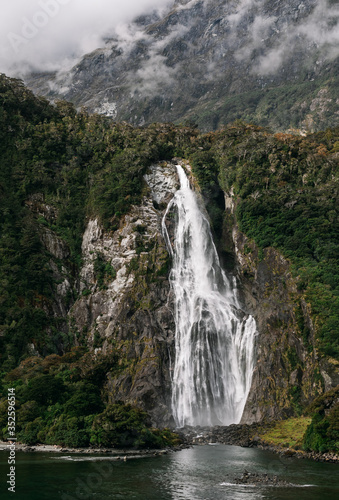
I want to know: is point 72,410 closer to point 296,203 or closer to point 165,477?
point 165,477

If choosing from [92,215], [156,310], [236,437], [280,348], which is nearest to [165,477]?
[236,437]

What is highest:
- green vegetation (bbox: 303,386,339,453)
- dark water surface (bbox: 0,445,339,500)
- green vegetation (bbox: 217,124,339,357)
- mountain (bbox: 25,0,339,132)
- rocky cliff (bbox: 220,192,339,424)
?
mountain (bbox: 25,0,339,132)

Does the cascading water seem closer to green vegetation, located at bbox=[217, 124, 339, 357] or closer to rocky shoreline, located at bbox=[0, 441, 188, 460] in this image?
green vegetation, located at bbox=[217, 124, 339, 357]

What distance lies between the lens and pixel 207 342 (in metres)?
58.1

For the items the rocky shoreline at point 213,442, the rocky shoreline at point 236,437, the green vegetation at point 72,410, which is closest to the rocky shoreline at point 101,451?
the rocky shoreline at point 213,442

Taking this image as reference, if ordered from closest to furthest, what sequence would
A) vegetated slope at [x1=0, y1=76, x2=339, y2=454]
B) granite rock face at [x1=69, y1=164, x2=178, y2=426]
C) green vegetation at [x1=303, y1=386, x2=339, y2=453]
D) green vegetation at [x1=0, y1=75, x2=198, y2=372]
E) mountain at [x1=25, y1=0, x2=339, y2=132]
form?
green vegetation at [x1=303, y1=386, x2=339, y2=453] → vegetated slope at [x1=0, y1=76, x2=339, y2=454] → granite rock face at [x1=69, y1=164, x2=178, y2=426] → green vegetation at [x1=0, y1=75, x2=198, y2=372] → mountain at [x1=25, y1=0, x2=339, y2=132]

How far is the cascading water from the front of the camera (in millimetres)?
54438

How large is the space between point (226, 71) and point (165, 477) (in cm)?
17351

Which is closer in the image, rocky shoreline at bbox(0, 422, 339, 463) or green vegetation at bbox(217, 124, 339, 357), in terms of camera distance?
rocky shoreline at bbox(0, 422, 339, 463)

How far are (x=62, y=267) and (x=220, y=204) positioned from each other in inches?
1062

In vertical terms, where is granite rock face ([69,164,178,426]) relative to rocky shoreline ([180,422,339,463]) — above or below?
above

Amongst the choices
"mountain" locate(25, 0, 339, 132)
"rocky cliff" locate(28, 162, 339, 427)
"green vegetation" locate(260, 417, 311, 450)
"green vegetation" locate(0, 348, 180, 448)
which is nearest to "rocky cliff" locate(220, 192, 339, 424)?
"rocky cliff" locate(28, 162, 339, 427)

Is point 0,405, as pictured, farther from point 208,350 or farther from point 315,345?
point 315,345

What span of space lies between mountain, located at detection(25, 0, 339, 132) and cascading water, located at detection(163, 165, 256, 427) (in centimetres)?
8660
